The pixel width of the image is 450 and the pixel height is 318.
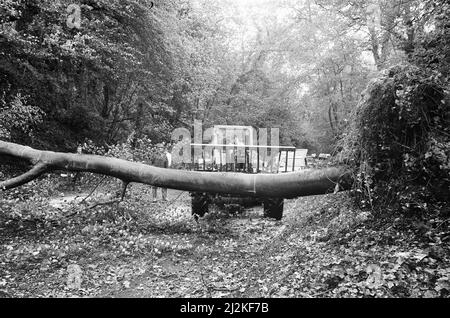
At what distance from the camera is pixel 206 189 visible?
764 cm

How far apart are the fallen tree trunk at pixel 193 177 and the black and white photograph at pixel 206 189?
0.10 feet

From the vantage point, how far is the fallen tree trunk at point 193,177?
6.93 meters

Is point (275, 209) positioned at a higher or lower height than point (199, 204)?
lower

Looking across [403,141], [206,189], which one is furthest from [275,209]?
[403,141]

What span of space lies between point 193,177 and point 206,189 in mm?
379

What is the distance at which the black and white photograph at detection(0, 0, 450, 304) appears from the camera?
4.85 metres

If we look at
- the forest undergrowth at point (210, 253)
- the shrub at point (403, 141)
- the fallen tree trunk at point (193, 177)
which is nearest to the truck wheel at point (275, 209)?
the forest undergrowth at point (210, 253)

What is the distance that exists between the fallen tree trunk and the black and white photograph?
0.10ft

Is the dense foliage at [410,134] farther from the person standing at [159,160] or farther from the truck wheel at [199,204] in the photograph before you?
the person standing at [159,160]

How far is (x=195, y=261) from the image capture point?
6629mm

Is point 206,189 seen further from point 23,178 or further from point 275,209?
Answer: point 23,178

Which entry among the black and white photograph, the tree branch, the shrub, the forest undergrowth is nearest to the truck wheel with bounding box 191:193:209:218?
the black and white photograph
